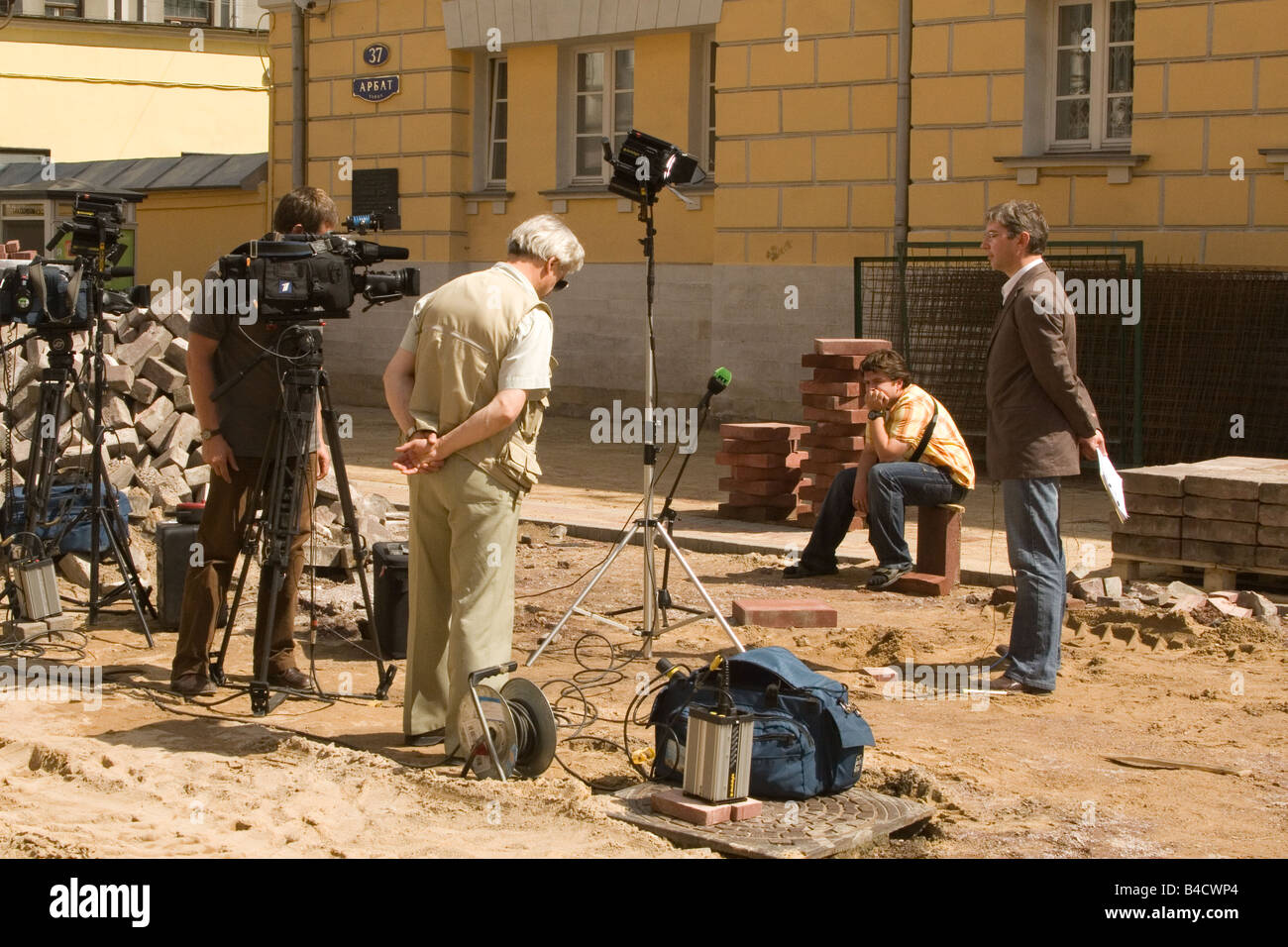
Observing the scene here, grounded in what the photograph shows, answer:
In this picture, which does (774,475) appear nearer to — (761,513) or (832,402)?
(761,513)

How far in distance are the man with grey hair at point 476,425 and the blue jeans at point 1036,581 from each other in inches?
96.2

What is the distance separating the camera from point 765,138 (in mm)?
16953

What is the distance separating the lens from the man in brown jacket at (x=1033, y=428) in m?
6.98

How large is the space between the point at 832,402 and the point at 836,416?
11cm

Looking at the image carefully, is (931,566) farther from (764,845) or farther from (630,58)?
(630,58)

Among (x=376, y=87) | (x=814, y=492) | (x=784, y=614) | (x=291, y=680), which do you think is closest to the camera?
(x=291, y=680)

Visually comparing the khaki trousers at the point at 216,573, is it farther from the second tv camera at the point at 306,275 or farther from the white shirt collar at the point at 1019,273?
the white shirt collar at the point at 1019,273

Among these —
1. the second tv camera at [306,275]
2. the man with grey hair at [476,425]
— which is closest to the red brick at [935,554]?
the second tv camera at [306,275]

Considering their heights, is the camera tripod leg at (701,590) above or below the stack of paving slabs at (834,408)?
below

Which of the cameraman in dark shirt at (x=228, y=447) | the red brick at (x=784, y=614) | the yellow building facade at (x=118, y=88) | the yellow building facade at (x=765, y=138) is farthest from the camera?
the yellow building facade at (x=118, y=88)

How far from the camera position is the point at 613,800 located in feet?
17.4

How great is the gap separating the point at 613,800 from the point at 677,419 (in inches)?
468

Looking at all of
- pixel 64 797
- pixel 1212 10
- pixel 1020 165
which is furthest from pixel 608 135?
pixel 64 797

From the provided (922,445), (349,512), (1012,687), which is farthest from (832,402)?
(349,512)
